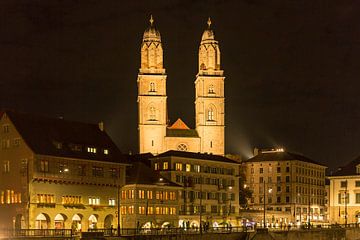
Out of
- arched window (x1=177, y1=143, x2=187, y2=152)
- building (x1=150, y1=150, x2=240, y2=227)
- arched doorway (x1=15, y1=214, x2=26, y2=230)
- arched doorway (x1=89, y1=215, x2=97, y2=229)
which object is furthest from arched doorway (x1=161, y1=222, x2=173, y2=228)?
arched window (x1=177, y1=143, x2=187, y2=152)

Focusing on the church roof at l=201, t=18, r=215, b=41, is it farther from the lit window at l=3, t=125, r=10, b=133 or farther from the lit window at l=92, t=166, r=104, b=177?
the lit window at l=3, t=125, r=10, b=133

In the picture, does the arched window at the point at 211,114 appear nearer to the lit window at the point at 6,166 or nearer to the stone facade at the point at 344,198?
the stone facade at the point at 344,198

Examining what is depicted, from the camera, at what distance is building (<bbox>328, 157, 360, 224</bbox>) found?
145m

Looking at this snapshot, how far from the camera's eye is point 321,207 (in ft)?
600

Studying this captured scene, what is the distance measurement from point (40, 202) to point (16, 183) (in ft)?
13.0

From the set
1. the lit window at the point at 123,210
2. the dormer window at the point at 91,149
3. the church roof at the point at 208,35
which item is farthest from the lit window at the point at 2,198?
the church roof at the point at 208,35

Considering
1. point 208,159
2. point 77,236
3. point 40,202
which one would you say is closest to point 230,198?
point 208,159

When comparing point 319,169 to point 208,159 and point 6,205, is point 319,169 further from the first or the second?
point 6,205

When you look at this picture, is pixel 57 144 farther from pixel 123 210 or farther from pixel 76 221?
pixel 123 210

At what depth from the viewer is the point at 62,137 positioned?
103750 millimetres

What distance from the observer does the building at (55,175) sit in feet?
318

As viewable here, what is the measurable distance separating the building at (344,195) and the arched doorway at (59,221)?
61.0 meters

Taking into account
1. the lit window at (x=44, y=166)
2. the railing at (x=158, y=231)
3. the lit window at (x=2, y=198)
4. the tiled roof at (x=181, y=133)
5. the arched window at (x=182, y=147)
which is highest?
the tiled roof at (x=181, y=133)

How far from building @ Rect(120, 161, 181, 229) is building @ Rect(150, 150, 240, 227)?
19.3 feet
